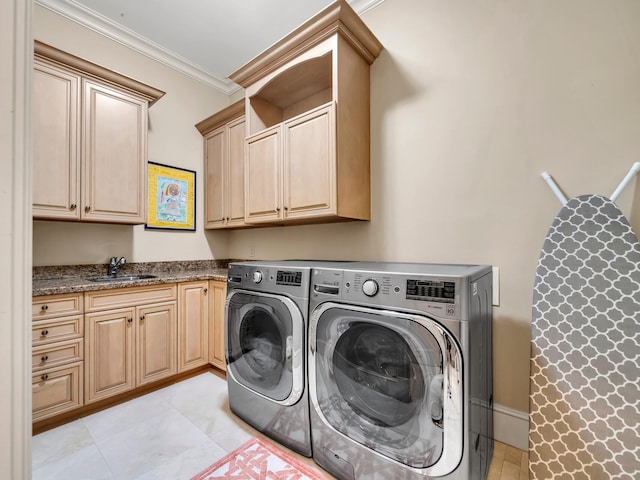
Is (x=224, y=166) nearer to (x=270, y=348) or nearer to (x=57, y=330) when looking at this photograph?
(x=57, y=330)

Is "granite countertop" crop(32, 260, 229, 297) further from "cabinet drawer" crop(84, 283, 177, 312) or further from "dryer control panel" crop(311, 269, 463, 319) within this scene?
"dryer control panel" crop(311, 269, 463, 319)

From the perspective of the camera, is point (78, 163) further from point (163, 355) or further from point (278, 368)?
point (278, 368)

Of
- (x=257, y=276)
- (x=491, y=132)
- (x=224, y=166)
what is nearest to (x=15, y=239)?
(x=257, y=276)

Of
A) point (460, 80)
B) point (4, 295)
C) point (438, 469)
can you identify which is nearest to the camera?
point (4, 295)

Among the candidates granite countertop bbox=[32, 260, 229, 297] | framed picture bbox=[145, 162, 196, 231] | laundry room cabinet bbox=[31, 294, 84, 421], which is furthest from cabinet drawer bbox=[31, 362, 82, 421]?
framed picture bbox=[145, 162, 196, 231]

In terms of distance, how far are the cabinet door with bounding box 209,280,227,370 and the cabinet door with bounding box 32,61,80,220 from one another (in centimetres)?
116

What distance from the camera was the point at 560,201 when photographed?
1459 millimetres

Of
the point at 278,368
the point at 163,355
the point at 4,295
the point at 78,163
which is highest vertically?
the point at 78,163

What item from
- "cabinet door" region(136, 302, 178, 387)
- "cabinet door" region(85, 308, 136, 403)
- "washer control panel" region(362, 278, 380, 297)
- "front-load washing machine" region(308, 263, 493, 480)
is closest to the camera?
"front-load washing machine" region(308, 263, 493, 480)

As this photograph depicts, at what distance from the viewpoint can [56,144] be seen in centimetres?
208

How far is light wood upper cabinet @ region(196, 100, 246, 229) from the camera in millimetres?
2834

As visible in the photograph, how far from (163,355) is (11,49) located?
2.32 meters

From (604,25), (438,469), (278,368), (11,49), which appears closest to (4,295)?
(11,49)

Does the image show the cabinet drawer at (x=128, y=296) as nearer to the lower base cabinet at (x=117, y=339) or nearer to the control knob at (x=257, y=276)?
the lower base cabinet at (x=117, y=339)
